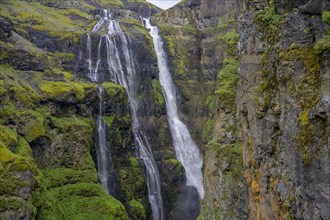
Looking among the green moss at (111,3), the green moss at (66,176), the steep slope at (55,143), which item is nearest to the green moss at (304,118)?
the steep slope at (55,143)

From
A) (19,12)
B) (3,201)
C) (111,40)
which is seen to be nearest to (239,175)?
(3,201)

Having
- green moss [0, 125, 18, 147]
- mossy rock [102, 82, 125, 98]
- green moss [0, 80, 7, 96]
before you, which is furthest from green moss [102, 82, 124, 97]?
green moss [0, 125, 18, 147]

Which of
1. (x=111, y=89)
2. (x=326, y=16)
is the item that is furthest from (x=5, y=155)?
(x=326, y=16)

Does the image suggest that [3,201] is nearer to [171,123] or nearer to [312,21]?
[312,21]

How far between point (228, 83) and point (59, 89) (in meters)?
18.7

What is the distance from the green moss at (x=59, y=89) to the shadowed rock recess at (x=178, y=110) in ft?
0.40

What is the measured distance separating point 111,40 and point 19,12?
18.3 metres

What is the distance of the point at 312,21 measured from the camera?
32.6 ft

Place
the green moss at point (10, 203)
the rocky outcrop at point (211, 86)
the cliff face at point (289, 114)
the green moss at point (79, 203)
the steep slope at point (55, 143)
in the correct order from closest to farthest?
the cliff face at point (289, 114) < the rocky outcrop at point (211, 86) < the green moss at point (10, 203) < the steep slope at point (55, 143) < the green moss at point (79, 203)

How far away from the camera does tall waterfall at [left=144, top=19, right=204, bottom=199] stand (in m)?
43.4

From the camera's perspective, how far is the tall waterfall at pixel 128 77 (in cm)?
3803

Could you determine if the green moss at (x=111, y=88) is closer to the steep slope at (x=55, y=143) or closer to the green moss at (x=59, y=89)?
the steep slope at (x=55, y=143)

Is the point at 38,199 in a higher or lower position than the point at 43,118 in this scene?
lower

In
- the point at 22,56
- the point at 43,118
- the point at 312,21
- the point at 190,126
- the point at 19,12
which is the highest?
Result: the point at 19,12
